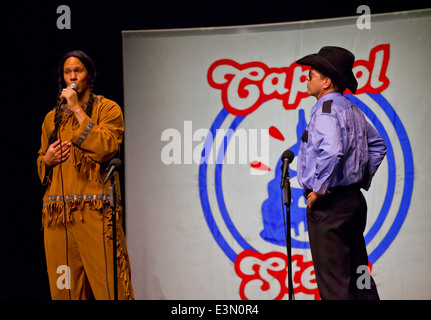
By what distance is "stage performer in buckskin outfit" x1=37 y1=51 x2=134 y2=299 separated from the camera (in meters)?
3.55

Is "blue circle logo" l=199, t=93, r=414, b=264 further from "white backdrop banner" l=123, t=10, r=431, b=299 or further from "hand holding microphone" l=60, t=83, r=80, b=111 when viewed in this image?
"hand holding microphone" l=60, t=83, r=80, b=111

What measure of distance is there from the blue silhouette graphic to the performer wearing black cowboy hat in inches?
51.7

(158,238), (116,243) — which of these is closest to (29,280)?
(158,238)

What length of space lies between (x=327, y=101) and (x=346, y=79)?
0.19 m

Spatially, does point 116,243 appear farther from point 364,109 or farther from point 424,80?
point 424,80

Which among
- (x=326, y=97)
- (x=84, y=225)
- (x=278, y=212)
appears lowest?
(x=278, y=212)

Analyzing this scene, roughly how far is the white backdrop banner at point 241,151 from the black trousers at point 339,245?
53.6 inches

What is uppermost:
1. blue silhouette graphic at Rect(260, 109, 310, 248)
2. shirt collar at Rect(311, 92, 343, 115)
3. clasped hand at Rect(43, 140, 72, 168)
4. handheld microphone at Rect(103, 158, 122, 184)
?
shirt collar at Rect(311, 92, 343, 115)

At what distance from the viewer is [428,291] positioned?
4531 millimetres

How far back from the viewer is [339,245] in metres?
3.29

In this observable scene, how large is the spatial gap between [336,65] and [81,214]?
176cm

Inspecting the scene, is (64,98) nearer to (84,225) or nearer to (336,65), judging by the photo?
(84,225)

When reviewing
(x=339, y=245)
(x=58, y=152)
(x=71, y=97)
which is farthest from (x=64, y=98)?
(x=339, y=245)

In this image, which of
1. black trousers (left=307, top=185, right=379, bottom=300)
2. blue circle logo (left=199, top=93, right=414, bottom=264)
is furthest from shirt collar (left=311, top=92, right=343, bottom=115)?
blue circle logo (left=199, top=93, right=414, bottom=264)
